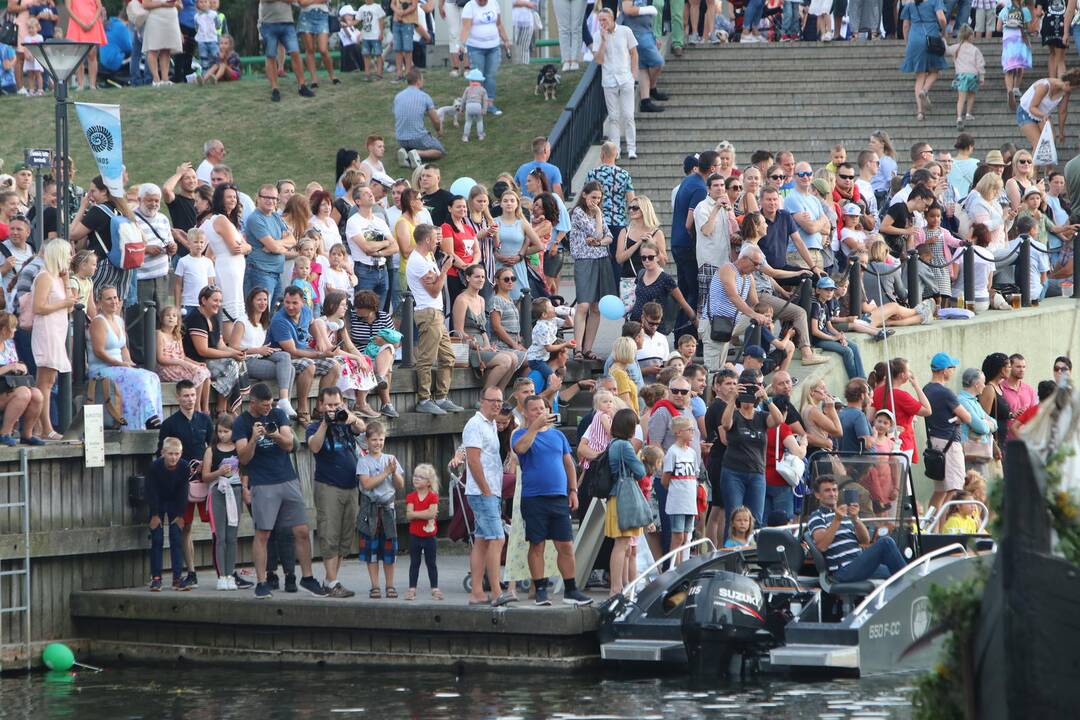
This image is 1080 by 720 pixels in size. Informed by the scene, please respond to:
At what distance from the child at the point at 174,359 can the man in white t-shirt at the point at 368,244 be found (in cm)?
269

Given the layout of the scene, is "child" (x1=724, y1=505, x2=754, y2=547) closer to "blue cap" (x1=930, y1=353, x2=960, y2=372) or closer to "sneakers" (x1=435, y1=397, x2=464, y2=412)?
"sneakers" (x1=435, y1=397, x2=464, y2=412)

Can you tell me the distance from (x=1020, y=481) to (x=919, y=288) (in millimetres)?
13648

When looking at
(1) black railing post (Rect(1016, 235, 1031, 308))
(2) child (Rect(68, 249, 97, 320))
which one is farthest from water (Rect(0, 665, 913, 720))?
(1) black railing post (Rect(1016, 235, 1031, 308))

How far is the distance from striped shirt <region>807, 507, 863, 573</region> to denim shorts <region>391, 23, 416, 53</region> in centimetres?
1627

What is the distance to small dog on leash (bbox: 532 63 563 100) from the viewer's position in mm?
30266

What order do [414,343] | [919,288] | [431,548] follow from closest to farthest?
1. [431,548]
2. [414,343]
3. [919,288]

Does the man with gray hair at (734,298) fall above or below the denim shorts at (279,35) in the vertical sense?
below

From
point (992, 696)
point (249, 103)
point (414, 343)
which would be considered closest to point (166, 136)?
point (249, 103)

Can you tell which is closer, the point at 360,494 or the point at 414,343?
the point at 360,494

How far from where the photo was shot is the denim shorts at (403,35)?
98.8 feet

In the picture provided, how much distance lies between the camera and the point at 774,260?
64.7ft

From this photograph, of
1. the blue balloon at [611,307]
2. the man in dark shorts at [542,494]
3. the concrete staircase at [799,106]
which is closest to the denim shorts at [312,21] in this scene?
the concrete staircase at [799,106]

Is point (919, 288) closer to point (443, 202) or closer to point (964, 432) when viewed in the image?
point (964, 432)

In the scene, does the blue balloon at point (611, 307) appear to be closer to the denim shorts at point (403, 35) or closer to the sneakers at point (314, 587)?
the sneakers at point (314, 587)
